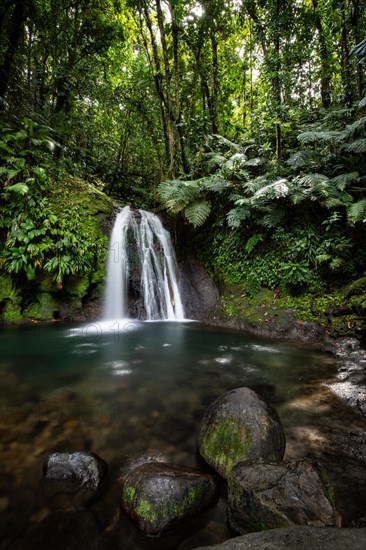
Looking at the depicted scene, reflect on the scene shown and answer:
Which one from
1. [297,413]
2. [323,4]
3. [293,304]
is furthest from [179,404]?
[323,4]

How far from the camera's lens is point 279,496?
Result: 1.50m

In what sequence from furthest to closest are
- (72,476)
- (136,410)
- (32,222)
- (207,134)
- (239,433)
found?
(207,134) < (32,222) < (136,410) < (239,433) < (72,476)

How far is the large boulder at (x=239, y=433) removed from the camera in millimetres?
2055

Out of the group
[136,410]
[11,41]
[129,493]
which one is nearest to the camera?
[129,493]

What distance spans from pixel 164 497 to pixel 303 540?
89 centimetres

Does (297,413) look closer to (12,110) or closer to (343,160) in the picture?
(343,160)

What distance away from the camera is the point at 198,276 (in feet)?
28.2

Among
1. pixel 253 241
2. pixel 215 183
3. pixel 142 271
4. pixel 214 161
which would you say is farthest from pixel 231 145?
pixel 142 271

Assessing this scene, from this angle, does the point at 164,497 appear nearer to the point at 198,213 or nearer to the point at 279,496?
the point at 279,496

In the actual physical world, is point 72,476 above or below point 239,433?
below

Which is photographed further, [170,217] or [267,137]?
[170,217]

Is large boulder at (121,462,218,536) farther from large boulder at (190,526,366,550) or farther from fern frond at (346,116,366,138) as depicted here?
fern frond at (346,116,366,138)

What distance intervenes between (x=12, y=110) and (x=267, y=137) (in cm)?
753

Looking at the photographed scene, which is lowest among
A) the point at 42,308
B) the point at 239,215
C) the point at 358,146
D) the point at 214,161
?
the point at 42,308
